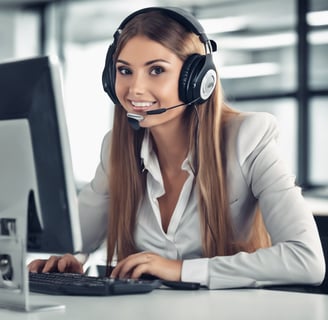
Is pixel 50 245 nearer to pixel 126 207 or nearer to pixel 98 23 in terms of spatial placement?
pixel 126 207

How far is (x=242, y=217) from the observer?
1.78 meters

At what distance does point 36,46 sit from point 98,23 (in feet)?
2.63

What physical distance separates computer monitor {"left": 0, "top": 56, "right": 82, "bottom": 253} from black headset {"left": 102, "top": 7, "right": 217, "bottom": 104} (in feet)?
1.75

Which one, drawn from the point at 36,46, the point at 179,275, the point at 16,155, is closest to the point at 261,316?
the point at 179,275

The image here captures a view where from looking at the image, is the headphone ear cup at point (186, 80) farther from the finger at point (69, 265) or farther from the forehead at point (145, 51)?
the finger at point (69, 265)

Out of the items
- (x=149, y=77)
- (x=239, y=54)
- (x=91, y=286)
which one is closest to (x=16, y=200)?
(x=91, y=286)

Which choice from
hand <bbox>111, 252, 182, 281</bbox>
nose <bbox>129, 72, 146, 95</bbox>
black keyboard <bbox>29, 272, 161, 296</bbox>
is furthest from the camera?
nose <bbox>129, 72, 146, 95</bbox>

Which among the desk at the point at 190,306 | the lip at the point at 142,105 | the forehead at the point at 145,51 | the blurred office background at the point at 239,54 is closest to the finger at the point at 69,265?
the desk at the point at 190,306

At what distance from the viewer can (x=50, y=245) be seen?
1.22m

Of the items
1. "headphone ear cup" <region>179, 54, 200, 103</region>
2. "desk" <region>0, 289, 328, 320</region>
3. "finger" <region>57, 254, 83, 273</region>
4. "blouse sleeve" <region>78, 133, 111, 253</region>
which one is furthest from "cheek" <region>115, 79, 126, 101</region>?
"desk" <region>0, 289, 328, 320</region>

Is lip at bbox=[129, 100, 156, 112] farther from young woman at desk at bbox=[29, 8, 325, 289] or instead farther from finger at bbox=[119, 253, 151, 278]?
finger at bbox=[119, 253, 151, 278]

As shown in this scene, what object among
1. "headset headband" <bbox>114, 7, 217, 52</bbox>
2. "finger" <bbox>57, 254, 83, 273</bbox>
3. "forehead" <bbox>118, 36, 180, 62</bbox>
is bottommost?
"finger" <bbox>57, 254, 83, 273</bbox>

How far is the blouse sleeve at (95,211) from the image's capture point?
6.32ft

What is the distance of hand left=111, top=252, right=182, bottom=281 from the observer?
1468mm
